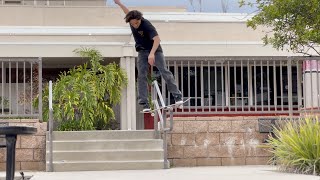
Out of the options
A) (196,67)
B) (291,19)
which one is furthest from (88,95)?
(291,19)

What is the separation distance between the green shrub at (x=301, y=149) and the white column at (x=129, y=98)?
8.46 meters

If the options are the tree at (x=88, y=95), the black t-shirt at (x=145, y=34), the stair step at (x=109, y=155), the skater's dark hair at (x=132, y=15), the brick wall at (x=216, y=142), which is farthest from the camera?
the tree at (x=88, y=95)

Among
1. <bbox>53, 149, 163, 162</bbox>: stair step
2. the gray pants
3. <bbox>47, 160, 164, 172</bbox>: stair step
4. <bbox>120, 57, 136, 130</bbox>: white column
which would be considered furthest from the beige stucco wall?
the gray pants

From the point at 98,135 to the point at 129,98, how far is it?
5506mm

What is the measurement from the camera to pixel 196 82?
1362 centimetres

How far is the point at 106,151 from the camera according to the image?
11.7 meters

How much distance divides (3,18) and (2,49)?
4.76 meters

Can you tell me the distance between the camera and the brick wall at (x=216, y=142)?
12203 millimetres

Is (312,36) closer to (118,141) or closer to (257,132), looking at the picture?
(257,132)

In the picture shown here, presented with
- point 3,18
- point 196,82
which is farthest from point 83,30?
point 196,82

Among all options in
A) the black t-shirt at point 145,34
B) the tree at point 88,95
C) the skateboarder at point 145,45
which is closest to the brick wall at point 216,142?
the skateboarder at point 145,45

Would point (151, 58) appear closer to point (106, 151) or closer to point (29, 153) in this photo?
point (106, 151)

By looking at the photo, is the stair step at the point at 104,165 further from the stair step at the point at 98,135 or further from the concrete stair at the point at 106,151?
the stair step at the point at 98,135

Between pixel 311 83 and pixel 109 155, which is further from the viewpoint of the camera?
pixel 311 83
